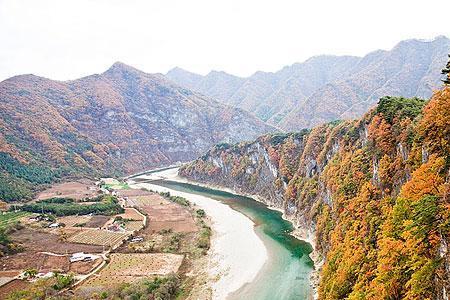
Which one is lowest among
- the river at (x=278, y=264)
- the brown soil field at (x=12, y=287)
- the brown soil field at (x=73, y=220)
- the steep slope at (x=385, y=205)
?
the brown soil field at (x=12, y=287)

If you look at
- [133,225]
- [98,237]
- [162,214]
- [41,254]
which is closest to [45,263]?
[41,254]

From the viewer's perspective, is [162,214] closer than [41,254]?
No

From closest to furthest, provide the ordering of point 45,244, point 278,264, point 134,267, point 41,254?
point 278,264, point 134,267, point 41,254, point 45,244

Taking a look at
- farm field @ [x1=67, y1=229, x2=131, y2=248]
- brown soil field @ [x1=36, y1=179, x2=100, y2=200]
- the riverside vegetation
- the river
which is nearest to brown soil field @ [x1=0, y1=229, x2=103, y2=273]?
farm field @ [x1=67, y1=229, x2=131, y2=248]

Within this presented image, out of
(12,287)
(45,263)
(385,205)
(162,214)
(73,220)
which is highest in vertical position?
(385,205)

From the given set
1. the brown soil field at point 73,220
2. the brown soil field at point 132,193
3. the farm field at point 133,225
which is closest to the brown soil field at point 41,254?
the brown soil field at point 73,220

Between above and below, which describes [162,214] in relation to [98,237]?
above

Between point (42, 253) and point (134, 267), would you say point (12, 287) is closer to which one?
point (42, 253)

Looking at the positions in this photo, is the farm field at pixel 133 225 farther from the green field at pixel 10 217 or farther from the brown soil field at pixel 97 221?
the green field at pixel 10 217
